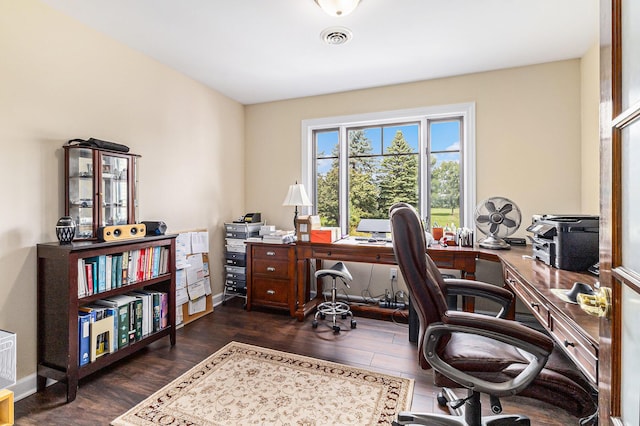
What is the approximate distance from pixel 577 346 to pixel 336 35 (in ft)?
7.97

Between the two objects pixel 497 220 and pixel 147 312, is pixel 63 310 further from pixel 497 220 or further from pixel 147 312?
pixel 497 220

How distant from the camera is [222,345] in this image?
261 cm

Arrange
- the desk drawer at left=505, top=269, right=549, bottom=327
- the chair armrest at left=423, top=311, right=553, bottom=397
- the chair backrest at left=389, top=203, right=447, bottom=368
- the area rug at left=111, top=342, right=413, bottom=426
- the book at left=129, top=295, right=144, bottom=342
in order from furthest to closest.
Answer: the book at left=129, top=295, right=144, bottom=342, the area rug at left=111, top=342, right=413, bottom=426, the desk drawer at left=505, top=269, right=549, bottom=327, the chair backrest at left=389, top=203, right=447, bottom=368, the chair armrest at left=423, top=311, right=553, bottom=397

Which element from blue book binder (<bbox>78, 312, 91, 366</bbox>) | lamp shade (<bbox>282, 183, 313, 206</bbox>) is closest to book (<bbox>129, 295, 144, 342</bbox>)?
blue book binder (<bbox>78, 312, 91, 366</bbox>)

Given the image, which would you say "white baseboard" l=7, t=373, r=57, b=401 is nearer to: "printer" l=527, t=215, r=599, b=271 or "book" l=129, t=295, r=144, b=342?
"book" l=129, t=295, r=144, b=342

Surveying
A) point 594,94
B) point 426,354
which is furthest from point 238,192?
point 594,94

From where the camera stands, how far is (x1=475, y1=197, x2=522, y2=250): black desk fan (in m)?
2.63

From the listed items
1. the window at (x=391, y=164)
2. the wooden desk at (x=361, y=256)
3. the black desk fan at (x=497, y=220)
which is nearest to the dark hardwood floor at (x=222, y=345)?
the wooden desk at (x=361, y=256)

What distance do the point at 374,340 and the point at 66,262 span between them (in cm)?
232

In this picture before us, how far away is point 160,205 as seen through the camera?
9.66 feet

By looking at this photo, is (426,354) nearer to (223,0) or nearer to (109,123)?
(223,0)

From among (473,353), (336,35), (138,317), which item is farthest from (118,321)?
(336,35)

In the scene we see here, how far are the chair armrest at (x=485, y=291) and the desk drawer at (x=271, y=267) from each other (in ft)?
6.02

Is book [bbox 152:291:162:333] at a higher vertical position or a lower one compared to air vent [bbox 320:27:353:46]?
lower
